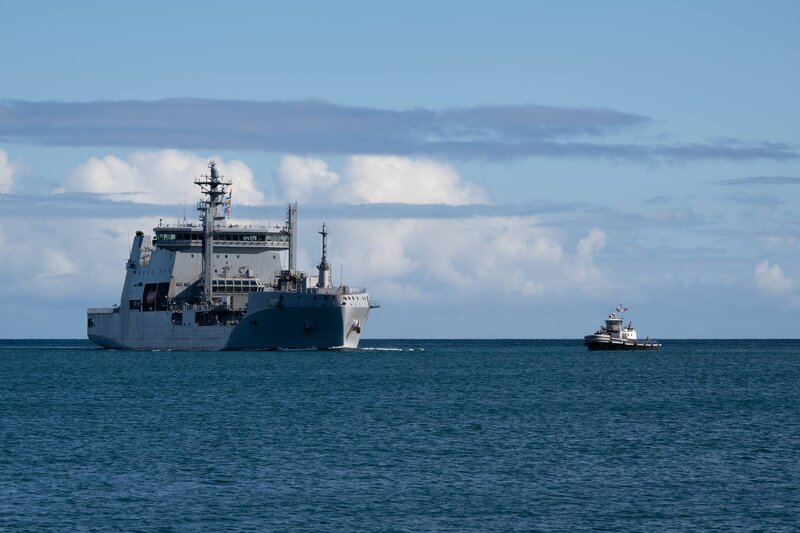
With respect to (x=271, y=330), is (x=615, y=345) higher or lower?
lower

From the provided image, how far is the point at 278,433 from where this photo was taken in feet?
173

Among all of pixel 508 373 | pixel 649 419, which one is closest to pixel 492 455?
pixel 649 419

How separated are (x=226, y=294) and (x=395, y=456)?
3170 inches

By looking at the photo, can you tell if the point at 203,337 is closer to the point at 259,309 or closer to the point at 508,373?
the point at 259,309

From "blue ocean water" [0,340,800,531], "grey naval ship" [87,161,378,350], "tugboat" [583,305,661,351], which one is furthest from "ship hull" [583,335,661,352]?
"blue ocean water" [0,340,800,531]

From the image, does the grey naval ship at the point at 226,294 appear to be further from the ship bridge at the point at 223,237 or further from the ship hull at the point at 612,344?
the ship hull at the point at 612,344

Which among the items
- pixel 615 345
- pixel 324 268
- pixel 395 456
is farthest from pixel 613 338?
pixel 395 456

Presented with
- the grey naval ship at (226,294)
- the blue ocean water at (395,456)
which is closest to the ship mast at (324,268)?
the grey naval ship at (226,294)

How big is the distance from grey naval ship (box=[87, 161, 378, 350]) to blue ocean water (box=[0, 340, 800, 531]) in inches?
1258

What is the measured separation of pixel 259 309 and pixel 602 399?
5224 centimetres

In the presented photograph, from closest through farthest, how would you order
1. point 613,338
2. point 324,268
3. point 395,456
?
point 395,456 < point 324,268 < point 613,338

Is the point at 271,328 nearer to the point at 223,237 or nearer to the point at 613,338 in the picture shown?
the point at 223,237

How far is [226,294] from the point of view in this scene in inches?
4879

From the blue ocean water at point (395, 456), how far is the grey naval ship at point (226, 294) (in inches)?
1258
